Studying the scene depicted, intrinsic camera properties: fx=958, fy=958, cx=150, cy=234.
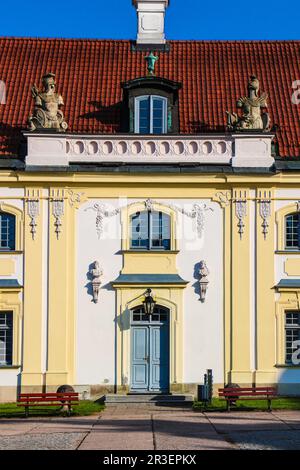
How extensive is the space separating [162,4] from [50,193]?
32.5 ft

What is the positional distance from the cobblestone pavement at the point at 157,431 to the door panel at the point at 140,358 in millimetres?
2920

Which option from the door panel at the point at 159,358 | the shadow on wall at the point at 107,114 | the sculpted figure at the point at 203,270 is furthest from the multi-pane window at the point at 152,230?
the shadow on wall at the point at 107,114

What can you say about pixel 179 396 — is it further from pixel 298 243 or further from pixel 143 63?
pixel 143 63

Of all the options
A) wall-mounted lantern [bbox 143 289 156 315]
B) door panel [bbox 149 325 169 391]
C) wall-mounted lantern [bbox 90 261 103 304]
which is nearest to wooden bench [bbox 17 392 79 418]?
door panel [bbox 149 325 169 391]

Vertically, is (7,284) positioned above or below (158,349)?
above

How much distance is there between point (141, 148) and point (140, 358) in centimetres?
607

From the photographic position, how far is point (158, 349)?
2761 cm

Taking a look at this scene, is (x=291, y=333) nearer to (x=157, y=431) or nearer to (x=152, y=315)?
(x=152, y=315)

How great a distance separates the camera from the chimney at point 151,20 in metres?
33.2

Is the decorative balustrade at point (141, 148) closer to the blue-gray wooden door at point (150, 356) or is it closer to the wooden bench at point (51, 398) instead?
the blue-gray wooden door at point (150, 356)

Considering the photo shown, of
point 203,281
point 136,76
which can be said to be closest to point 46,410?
point 203,281

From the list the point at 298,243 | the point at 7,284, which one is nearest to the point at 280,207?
the point at 298,243
